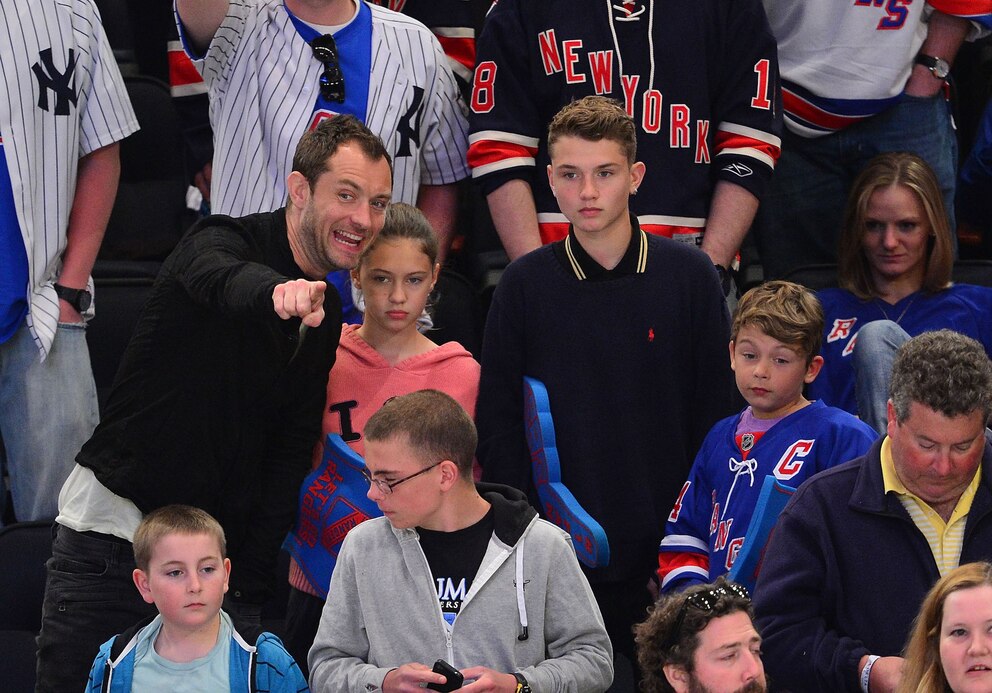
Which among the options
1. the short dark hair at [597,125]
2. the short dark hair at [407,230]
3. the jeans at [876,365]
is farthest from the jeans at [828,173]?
the short dark hair at [407,230]

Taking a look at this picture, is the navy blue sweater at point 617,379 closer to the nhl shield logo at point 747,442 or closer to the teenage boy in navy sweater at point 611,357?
the teenage boy in navy sweater at point 611,357

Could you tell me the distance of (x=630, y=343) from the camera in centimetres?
380

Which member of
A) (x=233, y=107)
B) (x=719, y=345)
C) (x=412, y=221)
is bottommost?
(x=719, y=345)

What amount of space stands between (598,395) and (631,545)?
38cm

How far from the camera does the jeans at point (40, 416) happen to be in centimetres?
411

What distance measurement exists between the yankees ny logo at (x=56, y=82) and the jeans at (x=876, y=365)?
2.30 meters

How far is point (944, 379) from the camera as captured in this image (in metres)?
3.15

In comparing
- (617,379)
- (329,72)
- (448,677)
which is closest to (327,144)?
(329,72)

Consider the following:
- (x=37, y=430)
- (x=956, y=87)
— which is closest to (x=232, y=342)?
(x=37, y=430)

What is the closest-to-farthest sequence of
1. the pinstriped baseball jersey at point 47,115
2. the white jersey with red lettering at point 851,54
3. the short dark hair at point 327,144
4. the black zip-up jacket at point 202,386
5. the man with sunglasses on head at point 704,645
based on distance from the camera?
1. the man with sunglasses on head at point 704,645
2. the black zip-up jacket at point 202,386
3. the short dark hair at point 327,144
4. the pinstriped baseball jersey at point 47,115
5. the white jersey with red lettering at point 851,54

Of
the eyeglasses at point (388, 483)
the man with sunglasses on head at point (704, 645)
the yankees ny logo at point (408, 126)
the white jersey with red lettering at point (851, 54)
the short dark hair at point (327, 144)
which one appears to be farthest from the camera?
the white jersey with red lettering at point (851, 54)

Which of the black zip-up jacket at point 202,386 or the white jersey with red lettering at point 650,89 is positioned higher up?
the white jersey with red lettering at point 650,89

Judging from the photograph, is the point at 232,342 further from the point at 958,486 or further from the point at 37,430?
the point at 958,486

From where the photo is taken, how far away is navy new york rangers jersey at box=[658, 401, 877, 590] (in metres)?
3.55
